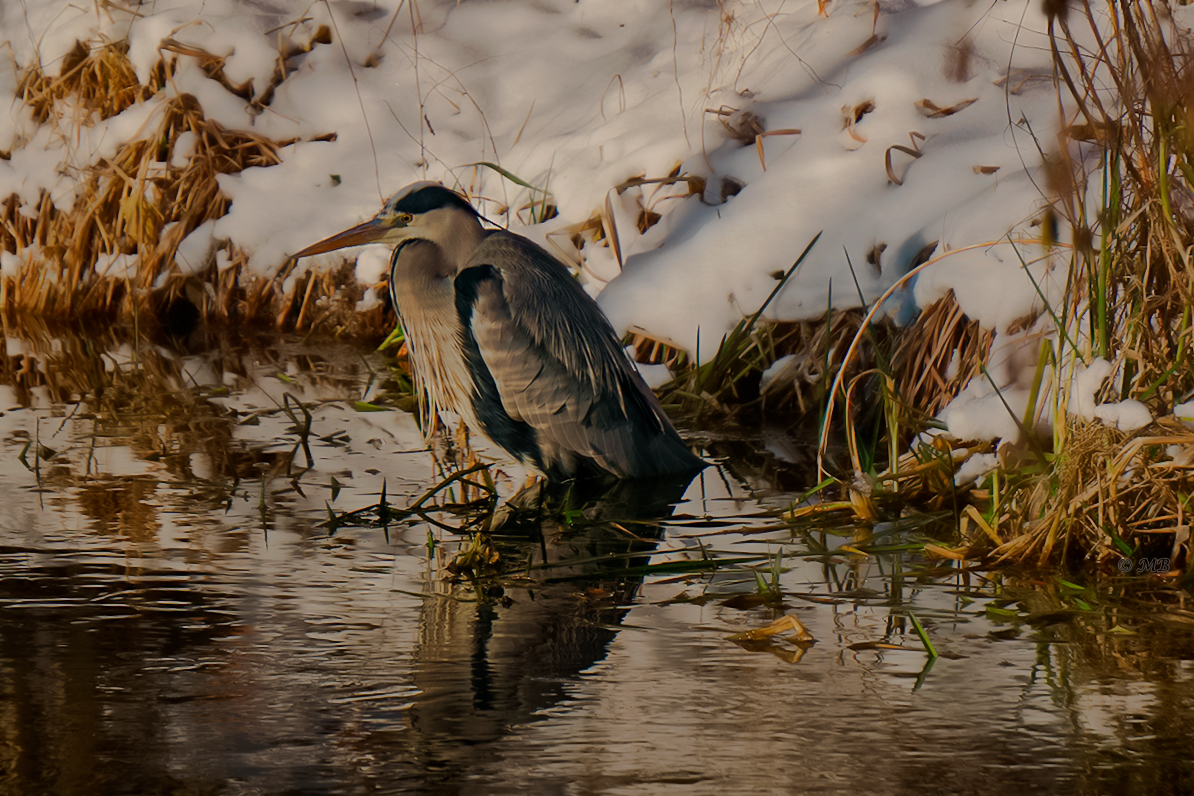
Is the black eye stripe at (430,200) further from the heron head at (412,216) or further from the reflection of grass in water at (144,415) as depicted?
the reflection of grass in water at (144,415)

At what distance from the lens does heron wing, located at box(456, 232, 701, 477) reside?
421 cm

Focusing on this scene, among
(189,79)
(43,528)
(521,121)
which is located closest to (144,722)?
(43,528)

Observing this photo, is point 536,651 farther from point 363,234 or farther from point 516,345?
point 363,234

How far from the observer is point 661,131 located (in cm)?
617

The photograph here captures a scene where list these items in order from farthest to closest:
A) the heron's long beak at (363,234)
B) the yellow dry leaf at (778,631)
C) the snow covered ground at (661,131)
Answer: the snow covered ground at (661,131), the heron's long beak at (363,234), the yellow dry leaf at (778,631)

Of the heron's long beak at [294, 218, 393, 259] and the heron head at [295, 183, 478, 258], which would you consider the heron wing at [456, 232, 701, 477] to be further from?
the heron's long beak at [294, 218, 393, 259]

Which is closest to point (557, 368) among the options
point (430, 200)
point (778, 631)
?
point (430, 200)

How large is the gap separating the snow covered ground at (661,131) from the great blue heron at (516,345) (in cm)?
92

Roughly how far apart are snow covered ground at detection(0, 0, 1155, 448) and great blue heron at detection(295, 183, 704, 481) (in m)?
0.92

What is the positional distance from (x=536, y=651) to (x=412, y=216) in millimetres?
1984

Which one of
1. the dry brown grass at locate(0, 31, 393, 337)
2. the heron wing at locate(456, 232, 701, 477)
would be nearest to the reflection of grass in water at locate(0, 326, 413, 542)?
the dry brown grass at locate(0, 31, 393, 337)

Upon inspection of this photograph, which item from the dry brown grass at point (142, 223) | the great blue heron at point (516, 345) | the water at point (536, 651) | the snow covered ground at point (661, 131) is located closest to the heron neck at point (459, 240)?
the great blue heron at point (516, 345)

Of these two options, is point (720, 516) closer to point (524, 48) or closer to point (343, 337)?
point (343, 337)

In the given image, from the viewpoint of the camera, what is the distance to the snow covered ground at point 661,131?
498cm
